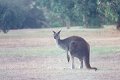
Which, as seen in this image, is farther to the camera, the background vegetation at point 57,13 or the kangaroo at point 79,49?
the background vegetation at point 57,13

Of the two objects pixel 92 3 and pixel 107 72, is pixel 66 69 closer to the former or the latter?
pixel 107 72

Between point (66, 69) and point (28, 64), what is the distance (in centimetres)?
316

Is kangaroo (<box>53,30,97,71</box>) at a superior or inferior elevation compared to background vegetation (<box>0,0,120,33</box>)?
superior

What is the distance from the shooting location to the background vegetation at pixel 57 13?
27.5 m

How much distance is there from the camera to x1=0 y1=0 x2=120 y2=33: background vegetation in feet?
90.3

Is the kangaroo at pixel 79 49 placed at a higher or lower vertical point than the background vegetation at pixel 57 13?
higher

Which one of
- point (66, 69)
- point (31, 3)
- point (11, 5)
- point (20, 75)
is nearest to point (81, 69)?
point (66, 69)

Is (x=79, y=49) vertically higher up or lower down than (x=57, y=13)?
higher up

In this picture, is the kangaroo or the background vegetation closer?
the kangaroo

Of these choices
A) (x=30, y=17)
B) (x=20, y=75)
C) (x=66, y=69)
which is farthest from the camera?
(x=30, y=17)

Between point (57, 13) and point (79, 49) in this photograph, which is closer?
point (79, 49)

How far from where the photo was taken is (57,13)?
198 feet

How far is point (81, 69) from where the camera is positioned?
59.0 ft

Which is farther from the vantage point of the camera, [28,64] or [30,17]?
[30,17]
